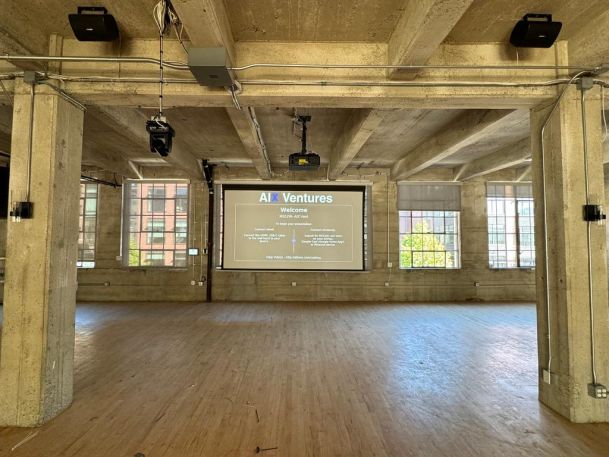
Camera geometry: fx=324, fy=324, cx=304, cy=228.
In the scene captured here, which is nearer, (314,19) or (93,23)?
(93,23)

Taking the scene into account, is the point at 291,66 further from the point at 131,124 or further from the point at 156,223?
the point at 156,223

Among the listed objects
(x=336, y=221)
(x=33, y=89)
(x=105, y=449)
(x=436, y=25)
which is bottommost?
(x=105, y=449)

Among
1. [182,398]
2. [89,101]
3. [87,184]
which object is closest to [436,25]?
[89,101]

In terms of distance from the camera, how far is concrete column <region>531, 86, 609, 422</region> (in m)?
2.47

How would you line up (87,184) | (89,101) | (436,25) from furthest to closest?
(87,184), (89,101), (436,25)

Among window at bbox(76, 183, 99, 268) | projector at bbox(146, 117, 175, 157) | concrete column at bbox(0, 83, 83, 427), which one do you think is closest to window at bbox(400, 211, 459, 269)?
projector at bbox(146, 117, 175, 157)

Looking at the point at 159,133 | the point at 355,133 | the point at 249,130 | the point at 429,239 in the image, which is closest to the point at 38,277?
the point at 159,133

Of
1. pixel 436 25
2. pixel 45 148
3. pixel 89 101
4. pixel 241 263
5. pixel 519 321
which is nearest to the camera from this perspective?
pixel 436 25

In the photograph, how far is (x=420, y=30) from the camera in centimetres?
205

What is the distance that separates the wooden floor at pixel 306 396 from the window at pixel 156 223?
8.32ft

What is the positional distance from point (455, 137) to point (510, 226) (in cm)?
440

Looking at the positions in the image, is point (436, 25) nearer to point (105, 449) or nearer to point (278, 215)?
point (105, 449)

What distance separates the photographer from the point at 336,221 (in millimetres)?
6996

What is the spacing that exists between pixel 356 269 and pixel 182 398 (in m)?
4.89
